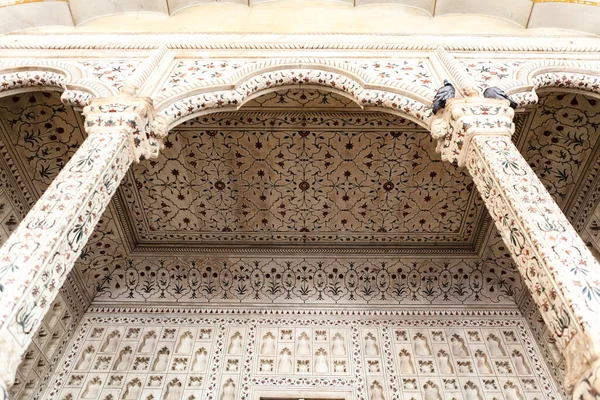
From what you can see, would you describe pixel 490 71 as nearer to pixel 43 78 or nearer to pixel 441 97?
pixel 441 97

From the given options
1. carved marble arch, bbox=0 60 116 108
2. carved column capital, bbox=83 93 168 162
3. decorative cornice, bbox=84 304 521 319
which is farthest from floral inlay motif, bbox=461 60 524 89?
carved marble arch, bbox=0 60 116 108

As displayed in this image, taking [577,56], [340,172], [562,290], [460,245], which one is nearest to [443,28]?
[577,56]

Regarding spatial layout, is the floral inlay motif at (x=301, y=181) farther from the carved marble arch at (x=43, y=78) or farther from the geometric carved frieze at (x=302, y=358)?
the carved marble arch at (x=43, y=78)

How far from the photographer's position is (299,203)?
199 inches

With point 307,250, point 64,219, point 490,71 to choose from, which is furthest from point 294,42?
point 64,219

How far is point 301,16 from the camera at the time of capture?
4.78 metres

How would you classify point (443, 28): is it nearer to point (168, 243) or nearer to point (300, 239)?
point (300, 239)

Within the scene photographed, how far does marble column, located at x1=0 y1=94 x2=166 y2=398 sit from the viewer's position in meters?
1.93

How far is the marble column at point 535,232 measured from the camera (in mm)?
1888

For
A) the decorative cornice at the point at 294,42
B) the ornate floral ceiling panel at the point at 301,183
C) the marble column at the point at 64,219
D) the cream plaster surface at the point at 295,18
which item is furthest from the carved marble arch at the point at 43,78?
the ornate floral ceiling panel at the point at 301,183

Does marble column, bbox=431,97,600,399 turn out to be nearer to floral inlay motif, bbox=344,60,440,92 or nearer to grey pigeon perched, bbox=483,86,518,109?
grey pigeon perched, bbox=483,86,518,109

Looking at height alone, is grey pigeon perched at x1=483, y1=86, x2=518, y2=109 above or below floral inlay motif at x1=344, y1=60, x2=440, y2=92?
below

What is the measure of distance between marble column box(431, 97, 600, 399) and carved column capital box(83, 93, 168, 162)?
1.86 m

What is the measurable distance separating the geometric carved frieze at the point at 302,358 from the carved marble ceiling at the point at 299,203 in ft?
0.92
